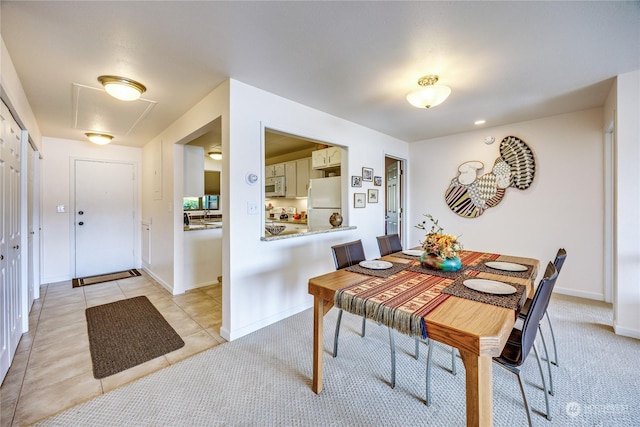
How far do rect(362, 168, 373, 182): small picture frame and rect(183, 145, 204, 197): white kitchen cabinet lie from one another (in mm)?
2364

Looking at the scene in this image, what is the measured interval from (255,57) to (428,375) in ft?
8.12

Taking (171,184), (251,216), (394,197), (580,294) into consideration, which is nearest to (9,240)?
(171,184)

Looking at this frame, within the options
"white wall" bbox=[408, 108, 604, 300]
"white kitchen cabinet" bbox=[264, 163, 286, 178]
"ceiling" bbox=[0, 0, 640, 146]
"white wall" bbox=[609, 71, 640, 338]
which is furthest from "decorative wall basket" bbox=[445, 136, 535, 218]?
"white kitchen cabinet" bbox=[264, 163, 286, 178]

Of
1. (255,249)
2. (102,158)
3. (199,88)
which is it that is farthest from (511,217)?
(102,158)

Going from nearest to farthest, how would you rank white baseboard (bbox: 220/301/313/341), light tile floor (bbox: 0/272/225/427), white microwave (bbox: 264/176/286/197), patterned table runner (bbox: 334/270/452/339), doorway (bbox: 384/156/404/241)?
patterned table runner (bbox: 334/270/452/339) < light tile floor (bbox: 0/272/225/427) < white baseboard (bbox: 220/301/313/341) < doorway (bbox: 384/156/404/241) < white microwave (bbox: 264/176/286/197)

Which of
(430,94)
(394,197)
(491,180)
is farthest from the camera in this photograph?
A: (394,197)

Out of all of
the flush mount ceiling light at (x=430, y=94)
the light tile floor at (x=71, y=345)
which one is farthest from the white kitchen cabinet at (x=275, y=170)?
the flush mount ceiling light at (x=430, y=94)

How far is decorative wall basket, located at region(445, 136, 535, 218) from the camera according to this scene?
3680 mm

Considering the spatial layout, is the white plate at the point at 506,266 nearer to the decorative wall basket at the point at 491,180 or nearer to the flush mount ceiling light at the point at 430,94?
the flush mount ceiling light at the point at 430,94

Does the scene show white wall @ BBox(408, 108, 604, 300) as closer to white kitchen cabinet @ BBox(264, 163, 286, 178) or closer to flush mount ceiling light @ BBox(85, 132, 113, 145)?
white kitchen cabinet @ BBox(264, 163, 286, 178)

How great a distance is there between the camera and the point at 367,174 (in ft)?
12.8

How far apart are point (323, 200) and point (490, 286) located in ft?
9.31

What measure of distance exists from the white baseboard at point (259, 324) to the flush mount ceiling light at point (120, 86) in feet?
7.44

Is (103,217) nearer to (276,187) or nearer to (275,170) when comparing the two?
(276,187)
